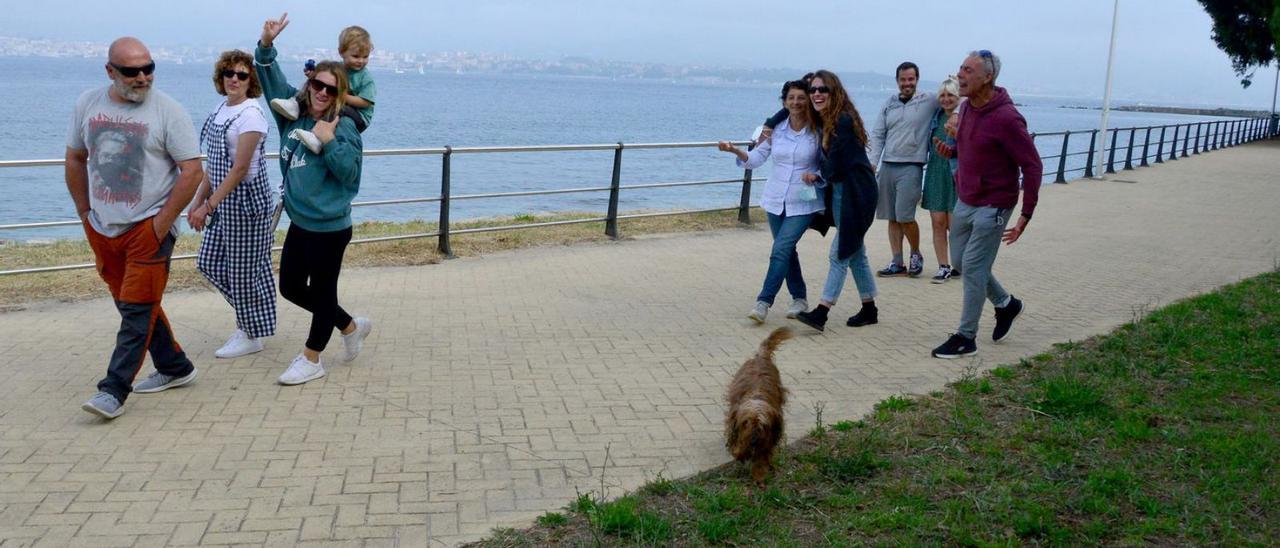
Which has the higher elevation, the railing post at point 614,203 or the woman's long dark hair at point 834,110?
the woman's long dark hair at point 834,110

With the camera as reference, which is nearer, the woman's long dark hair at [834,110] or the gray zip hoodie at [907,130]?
the woman's long dark hair at [834,110]

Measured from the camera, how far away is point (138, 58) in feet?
16.6

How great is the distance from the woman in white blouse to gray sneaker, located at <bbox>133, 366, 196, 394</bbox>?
3.68 m

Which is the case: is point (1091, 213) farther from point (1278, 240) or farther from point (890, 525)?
point (890, 525)

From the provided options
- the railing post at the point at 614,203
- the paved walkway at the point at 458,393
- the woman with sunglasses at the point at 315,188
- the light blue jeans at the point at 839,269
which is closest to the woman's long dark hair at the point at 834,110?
the light blue jeans at the point at 839,269

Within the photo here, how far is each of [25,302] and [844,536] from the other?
616 centimetres

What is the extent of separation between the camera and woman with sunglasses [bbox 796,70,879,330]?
7.28 meters

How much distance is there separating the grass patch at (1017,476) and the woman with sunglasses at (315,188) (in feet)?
7.39

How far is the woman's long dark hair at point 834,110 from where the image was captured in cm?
725

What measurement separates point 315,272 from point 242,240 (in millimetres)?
594

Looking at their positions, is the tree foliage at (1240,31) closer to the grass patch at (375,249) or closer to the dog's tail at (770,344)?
the grass patch at (375,249)

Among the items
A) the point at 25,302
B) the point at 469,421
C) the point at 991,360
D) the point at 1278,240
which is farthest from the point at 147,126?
the point at 1278,240

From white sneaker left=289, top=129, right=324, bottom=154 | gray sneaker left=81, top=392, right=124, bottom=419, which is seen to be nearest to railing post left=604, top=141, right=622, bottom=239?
white sneaker left=289, top=129, right=324, bottom=154

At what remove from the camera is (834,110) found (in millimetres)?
7289
